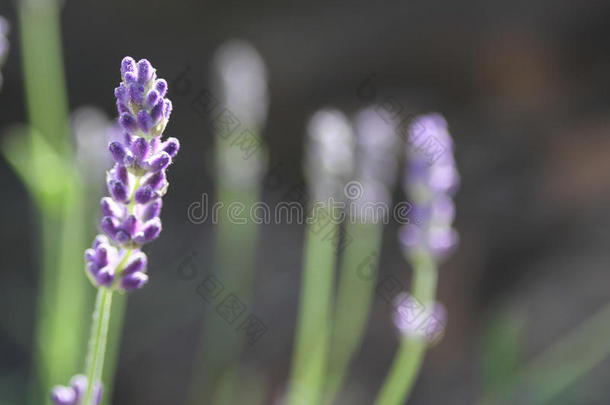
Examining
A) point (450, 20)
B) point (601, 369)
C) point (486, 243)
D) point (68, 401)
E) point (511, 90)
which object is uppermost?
point (450, 20)

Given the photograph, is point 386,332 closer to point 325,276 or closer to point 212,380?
point 325,276

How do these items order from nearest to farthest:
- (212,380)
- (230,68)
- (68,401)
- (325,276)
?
(68,401) < (230,68) < (212,380) < (325,276)

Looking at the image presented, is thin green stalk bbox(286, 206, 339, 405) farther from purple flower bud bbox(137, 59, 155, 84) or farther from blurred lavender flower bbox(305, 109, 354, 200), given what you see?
purple flower bud bbox(137, 59, 155, 84)

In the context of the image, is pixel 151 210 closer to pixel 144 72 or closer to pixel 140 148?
pixel 140 148

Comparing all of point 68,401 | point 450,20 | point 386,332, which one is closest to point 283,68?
point 450,20

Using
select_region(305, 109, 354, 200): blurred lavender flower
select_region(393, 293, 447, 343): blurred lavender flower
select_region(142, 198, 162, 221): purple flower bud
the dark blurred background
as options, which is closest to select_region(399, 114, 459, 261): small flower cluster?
select_region(393, 293, 447, 343): blurred lavender flower

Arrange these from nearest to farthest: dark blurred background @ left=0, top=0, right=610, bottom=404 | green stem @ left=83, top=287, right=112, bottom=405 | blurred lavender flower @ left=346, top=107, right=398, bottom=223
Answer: green stem @ left=83, top=287, right=112, bottom=405 → blurred lavender flower @ left=346, top=107, right=398, bottom=223 → dark blurred background @ left=0, top=0, right=610, bottom=404

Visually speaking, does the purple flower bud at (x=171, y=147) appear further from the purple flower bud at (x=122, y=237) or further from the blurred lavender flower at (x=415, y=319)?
the blurred lavender flower at (x=415, y=319)
